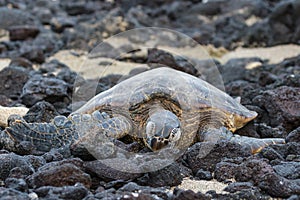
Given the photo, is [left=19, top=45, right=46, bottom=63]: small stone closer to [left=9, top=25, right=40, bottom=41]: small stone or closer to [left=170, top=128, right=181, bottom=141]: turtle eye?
[left=9, top=25, right=40, bottom=41]: small stone

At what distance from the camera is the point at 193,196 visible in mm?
3631

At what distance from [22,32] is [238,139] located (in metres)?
6.69

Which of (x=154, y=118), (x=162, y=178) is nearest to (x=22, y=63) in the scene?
(x=154, y=118)

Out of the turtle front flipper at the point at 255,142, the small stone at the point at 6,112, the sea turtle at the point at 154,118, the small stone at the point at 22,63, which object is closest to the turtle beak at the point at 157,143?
the sea turtle at the point at 154,118

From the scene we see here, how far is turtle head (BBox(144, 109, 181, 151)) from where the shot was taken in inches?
Answer: 191

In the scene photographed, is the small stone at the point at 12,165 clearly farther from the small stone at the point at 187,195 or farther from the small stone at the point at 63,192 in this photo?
the small stone at the point at 187,195

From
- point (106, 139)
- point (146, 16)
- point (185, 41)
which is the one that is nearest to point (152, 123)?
point (106, 139)

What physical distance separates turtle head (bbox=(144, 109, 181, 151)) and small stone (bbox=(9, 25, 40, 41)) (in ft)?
21.3

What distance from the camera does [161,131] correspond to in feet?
16.0

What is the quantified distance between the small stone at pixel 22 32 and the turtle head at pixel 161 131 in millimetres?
6496

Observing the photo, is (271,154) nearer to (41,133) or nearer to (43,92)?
(41,133)

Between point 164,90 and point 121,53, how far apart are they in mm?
5264

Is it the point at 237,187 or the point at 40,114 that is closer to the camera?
the point at 237,187

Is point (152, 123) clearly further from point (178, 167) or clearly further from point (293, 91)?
point (293, 91)
